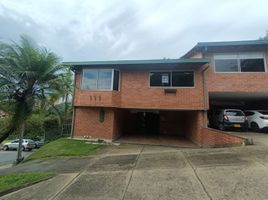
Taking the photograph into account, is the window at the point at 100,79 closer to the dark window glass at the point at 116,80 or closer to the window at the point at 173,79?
the dark window glass at the point at 116,80

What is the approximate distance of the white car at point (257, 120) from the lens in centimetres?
1313

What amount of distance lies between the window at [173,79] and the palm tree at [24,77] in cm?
875

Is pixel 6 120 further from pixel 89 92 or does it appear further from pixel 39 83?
pixel 89 92

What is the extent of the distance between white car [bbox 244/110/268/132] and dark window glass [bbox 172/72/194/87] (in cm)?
462

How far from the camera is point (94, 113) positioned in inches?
593

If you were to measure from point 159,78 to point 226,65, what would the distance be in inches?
185

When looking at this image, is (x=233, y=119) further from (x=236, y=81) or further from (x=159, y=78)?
(x=159, y=78)

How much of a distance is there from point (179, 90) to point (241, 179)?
9.77m

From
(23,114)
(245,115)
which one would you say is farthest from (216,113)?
(23,114)

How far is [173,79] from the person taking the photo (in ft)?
48.0

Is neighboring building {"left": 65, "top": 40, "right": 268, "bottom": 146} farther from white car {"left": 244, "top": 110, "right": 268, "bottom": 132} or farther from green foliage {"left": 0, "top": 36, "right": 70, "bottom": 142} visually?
green foliage {"left": 0, "top": 36, "right": 70, "bottom": 142}

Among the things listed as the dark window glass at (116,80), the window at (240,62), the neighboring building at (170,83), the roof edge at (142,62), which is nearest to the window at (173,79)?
the neighboring building at (170,83)

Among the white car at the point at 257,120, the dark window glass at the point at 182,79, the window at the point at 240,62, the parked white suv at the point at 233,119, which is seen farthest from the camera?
the dark window glass at the point at 182,79

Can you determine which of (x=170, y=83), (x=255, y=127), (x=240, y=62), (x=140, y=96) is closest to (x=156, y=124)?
(x=140, y=96)
